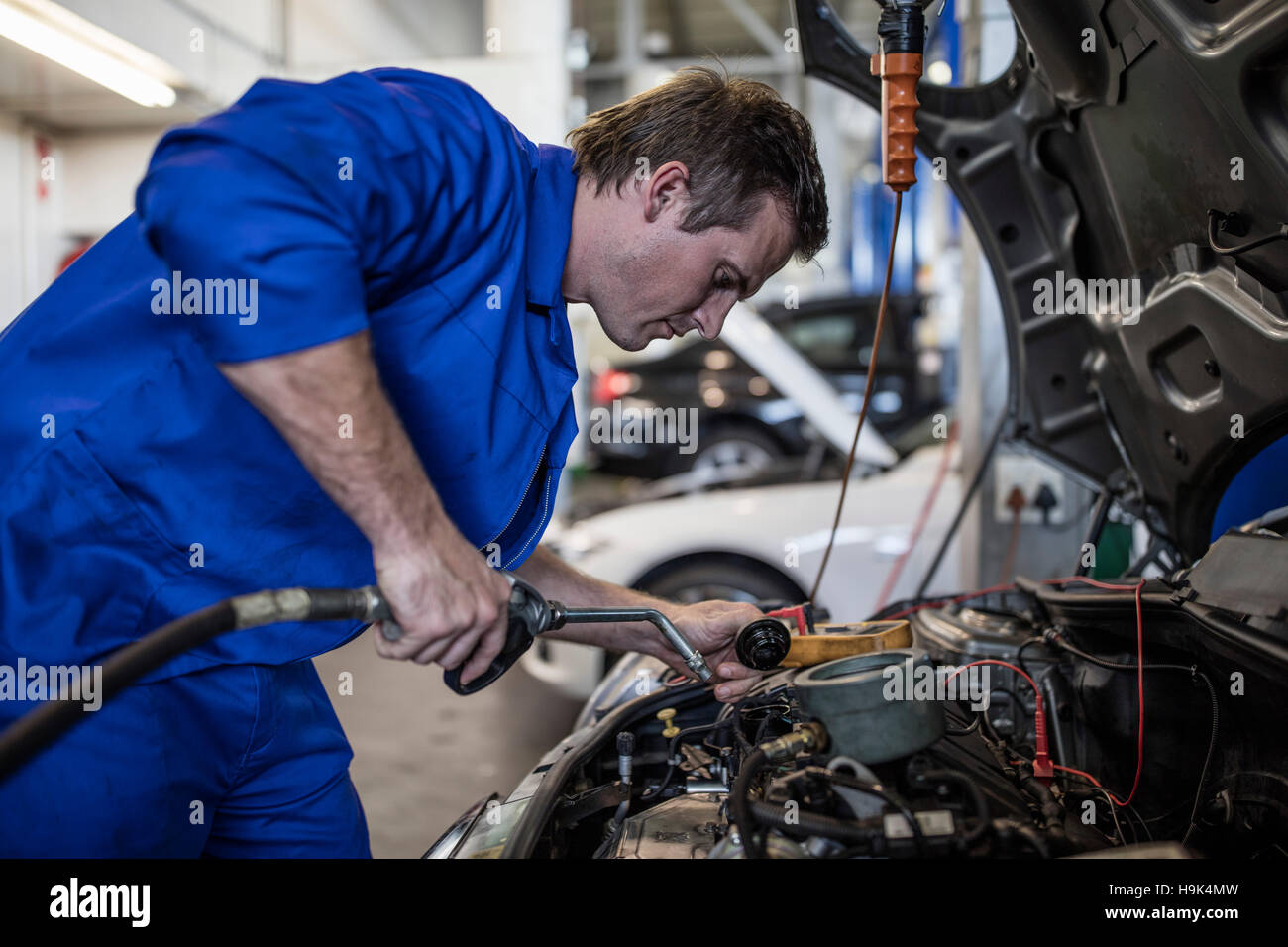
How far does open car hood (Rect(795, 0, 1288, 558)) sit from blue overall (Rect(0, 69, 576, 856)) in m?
0.86

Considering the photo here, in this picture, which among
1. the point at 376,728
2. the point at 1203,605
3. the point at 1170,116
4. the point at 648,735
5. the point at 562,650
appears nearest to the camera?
the point at 1203,605

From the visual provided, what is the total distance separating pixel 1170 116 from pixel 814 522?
80.2 inches

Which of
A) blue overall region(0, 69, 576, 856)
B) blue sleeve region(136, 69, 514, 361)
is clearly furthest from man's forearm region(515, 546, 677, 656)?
blue sleeve region(136, 69, 514, 361)

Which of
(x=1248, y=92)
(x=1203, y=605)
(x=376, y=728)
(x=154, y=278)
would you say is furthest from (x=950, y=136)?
(x=376, y=728)

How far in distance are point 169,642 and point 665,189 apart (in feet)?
Answer: 2.52

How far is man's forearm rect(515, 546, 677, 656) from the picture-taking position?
155 centimetres

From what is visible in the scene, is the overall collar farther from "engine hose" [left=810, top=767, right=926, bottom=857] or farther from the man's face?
"engine hose" [left=810, top=767, right=926, bottom=857]

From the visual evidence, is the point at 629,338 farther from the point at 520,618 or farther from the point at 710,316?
the point at 520,618

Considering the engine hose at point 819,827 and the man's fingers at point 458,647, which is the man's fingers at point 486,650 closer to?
the man's fingers at point 458,647

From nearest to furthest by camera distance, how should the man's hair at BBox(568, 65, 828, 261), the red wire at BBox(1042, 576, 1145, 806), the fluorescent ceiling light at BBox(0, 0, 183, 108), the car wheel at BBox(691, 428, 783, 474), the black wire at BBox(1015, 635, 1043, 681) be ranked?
the man's hair at BBox(568, 65, 828, 261) → the red wire at BBox(1042, 576, 1145, 806) → the black wire at BBox(1015, 635, 1043, 681) → the fluorescent ceiling light at BBox(0, 0, 183, 108) → the car wheel at BBox(691, 428, 783, 474)

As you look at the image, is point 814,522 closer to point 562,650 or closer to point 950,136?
point 562,650

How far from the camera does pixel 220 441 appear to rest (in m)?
1.10

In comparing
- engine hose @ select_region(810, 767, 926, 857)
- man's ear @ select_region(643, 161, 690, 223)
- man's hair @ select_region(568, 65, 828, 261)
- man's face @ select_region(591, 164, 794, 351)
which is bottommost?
engine hose @ select_region(810, 767, 926, 857)
